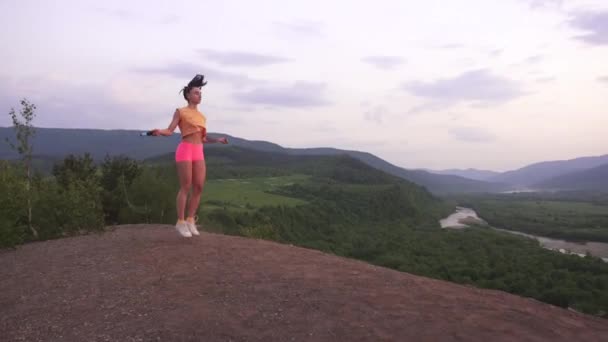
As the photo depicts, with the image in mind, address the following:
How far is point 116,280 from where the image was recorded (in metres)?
6.64

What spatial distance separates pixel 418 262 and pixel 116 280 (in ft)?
122

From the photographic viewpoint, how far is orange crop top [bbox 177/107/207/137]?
8880 mm

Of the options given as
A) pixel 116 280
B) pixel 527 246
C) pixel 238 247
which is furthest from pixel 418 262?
pixel 116 280

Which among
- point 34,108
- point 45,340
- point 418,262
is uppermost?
point 34,108

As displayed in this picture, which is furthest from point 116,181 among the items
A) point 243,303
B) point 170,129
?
point 243,303

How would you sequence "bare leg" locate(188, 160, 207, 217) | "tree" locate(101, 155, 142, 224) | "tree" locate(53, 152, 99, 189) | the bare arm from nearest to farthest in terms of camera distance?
the bare arm
"bare leg" locate(188, 160, 207, 217)
"tree" locate(101, 155, 142, 224)
"tree" locate(53, 152, 99, 189)

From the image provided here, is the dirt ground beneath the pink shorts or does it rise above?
beneath

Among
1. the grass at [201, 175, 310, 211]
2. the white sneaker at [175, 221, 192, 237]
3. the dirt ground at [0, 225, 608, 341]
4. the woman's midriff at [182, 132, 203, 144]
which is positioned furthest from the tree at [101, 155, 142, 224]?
the grass at [201, 175, 310, 211]

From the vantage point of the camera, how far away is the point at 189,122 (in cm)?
888

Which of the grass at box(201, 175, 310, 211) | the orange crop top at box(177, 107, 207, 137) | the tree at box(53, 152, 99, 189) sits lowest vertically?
the grass at box(201, 175, 310, 211)

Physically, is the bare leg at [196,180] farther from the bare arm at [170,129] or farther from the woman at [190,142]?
the bare arm at [170,129]

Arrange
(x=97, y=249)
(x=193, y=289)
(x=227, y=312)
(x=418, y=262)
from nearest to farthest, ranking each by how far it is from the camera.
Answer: (x=227, y=312) < (x=193, y=289) < (x=97, y=249) < (x=418, y=262)

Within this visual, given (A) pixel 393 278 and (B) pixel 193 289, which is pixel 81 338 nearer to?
(B) pixel 193 289

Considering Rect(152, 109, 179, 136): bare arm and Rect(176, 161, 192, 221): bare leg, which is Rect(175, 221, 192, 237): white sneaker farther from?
Rect(152, 109, 179, 136): bare arm
